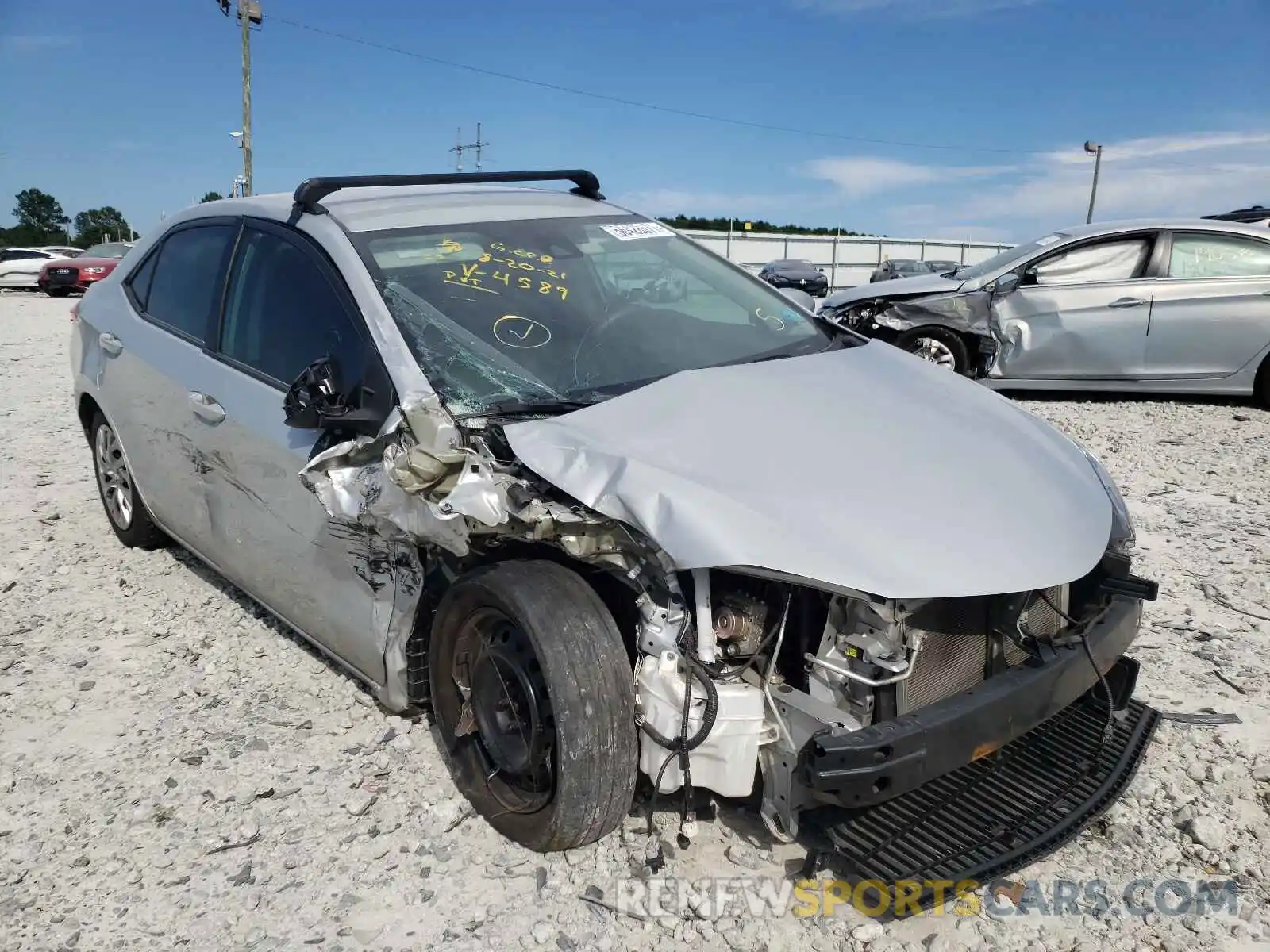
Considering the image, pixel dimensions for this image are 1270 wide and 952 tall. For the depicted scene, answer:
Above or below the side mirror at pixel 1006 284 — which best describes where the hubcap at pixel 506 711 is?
below

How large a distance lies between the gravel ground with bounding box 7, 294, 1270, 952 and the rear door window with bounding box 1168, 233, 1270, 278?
4272 millimetres

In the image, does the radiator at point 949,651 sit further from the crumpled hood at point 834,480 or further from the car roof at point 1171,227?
the car roof at point 1171,227

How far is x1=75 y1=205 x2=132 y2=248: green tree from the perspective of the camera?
6047cm

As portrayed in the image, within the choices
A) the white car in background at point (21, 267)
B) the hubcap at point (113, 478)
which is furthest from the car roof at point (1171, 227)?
the white car in background at point (21, 267)

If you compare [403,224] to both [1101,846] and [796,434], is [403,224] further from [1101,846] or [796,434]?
[1101,846]

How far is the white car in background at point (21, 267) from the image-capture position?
25.2 metres

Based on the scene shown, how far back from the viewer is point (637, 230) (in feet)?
Answer: 12.3

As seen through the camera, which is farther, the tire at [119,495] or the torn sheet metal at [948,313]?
the torn sheet metal at [948,313]

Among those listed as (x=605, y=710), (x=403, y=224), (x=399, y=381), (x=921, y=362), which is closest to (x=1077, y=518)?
(x=921, y=362)

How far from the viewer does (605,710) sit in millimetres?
2260

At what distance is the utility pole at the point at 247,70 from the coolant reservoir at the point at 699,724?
1136 inches

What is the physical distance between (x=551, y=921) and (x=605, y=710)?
1.75ft

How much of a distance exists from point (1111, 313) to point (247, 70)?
26955mm

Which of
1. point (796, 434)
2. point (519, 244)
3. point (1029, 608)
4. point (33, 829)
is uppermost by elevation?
point (519, 244)
